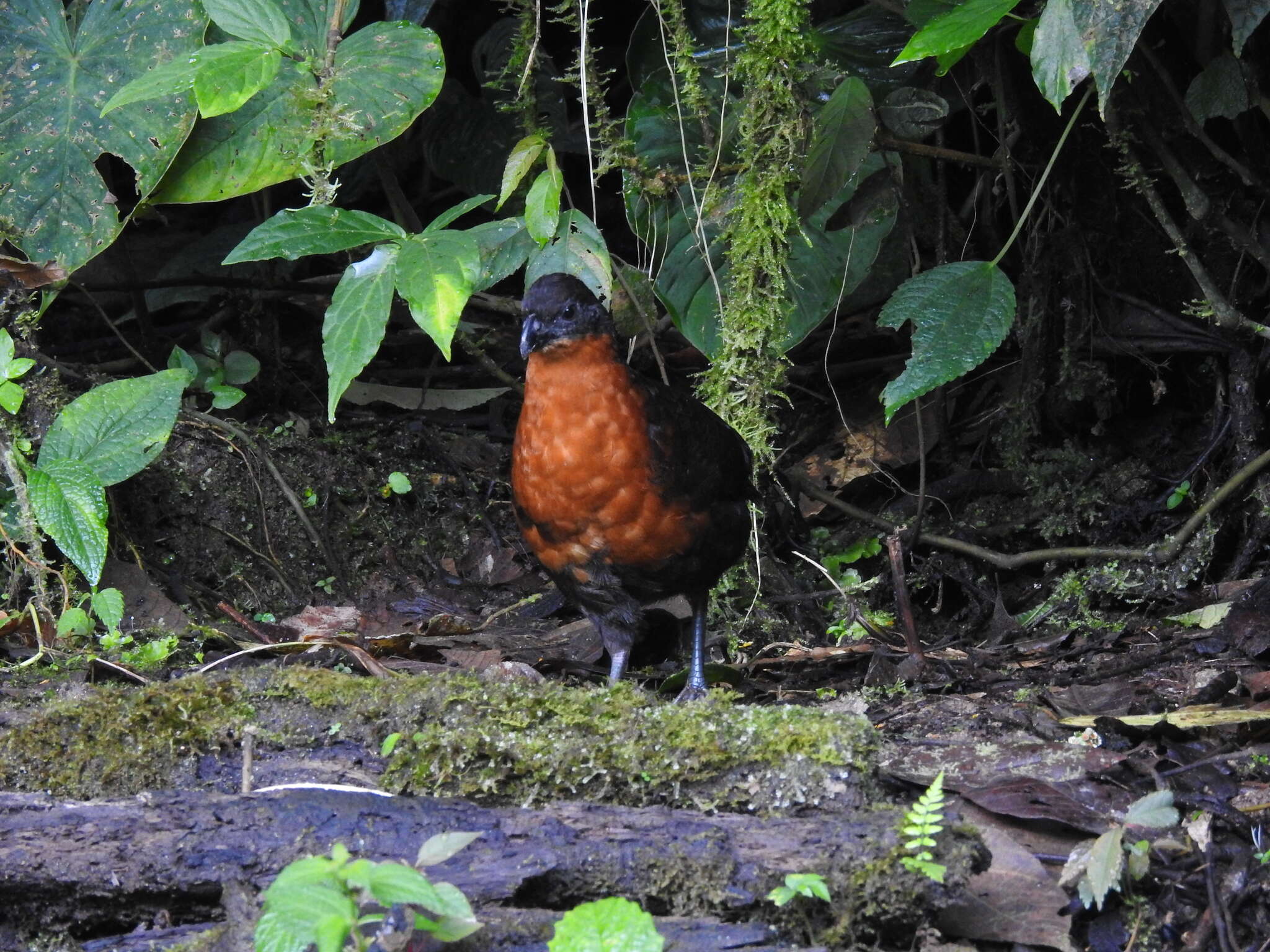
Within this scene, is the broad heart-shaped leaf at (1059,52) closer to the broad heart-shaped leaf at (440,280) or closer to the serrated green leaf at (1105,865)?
the broad heart-shaped leaf at (440,280)

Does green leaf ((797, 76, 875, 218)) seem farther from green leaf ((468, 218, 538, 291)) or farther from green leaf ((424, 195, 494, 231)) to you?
green leaf ((424, 195, 494, 231))

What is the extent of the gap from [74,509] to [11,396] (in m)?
0.44

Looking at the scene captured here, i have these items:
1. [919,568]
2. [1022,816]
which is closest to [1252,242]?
[919,568]

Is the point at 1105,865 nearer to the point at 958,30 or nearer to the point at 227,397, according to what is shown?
the point at 958,30

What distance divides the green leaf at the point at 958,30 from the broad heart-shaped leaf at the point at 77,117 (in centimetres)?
230

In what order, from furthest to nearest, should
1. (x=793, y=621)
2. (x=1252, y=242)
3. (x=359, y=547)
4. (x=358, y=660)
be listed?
(x=359, y=547), (x=793, y=621), (x=1252, y=242), (x=358, y=660)

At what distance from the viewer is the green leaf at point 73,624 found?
142 inches

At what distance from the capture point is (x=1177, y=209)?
4.99m

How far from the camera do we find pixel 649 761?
2.32 meters

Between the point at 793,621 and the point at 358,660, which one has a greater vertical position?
the point at 358,660

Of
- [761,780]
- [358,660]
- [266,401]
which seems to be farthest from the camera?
[266,401]

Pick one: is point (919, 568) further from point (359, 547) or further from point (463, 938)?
point (463, 938)

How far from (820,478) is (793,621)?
119 cm

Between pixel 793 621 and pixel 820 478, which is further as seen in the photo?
pixel 820 478
